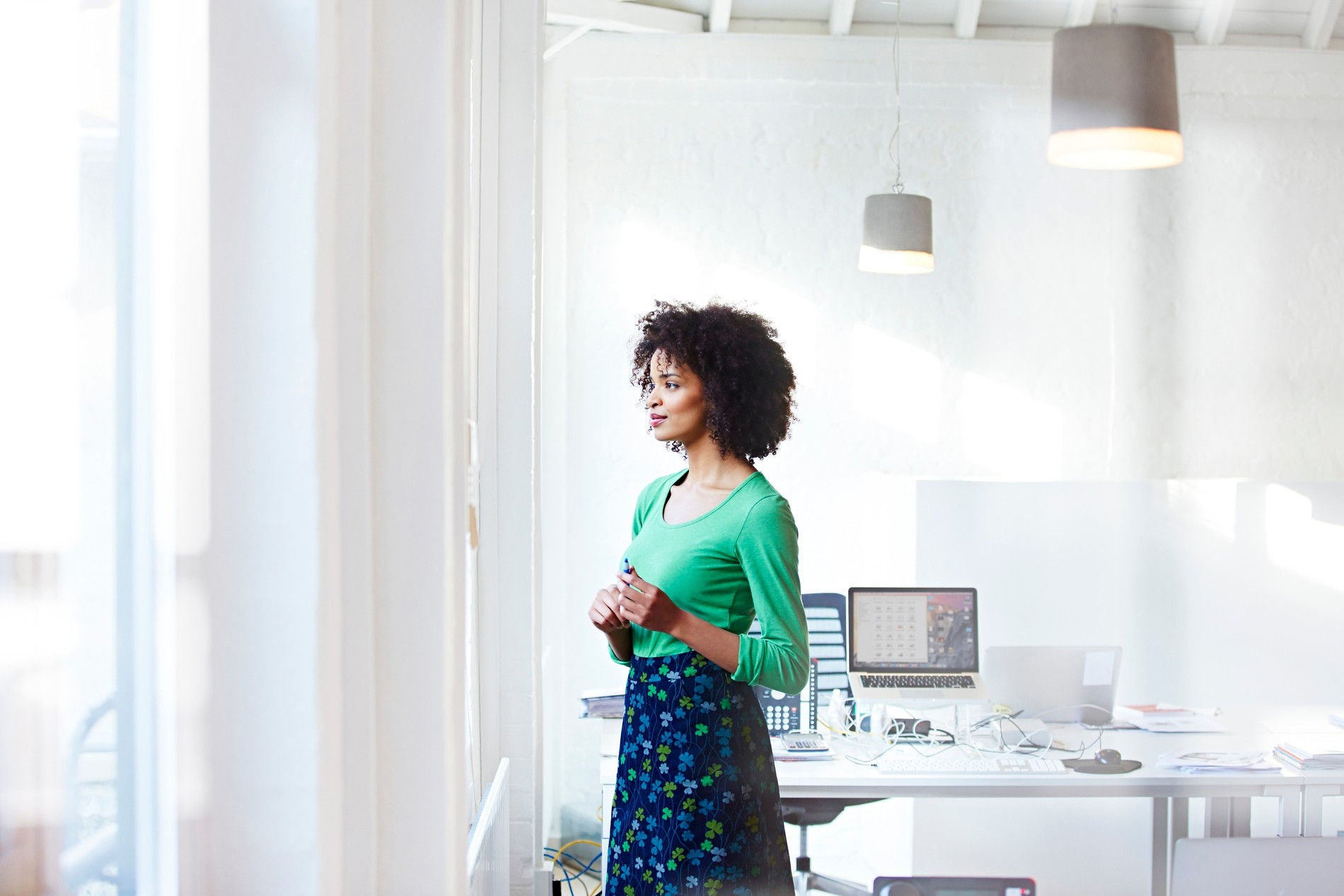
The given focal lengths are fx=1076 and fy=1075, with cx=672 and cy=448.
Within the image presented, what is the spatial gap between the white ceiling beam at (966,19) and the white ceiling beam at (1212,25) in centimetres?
68

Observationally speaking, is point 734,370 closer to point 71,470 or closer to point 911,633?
point 911,633

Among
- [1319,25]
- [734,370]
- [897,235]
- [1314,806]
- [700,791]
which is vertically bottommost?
[1314,806]

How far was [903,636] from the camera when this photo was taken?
3.02 m

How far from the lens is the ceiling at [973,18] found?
3352mm

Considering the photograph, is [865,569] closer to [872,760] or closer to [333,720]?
[872,760]

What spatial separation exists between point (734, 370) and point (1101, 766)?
4.63 feet

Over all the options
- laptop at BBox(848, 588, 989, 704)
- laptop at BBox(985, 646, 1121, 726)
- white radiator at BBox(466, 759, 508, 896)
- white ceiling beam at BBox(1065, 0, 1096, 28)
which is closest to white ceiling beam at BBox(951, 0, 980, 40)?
white ceiling beam at BBox(1065, 0, 1096, 28)

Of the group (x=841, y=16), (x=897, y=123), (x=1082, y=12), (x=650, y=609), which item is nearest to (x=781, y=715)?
(x=650, y=609)

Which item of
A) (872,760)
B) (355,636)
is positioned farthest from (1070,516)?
(355,636)

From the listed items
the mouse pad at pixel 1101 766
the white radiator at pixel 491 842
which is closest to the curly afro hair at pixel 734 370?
the white radiator at pixel 491 842

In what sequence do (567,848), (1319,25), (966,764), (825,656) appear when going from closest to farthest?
(966,764)
(825,656)
(1319,25)
(567,848)

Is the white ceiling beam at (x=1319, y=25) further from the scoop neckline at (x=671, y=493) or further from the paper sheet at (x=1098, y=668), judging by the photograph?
the scoop neckline at (x=671, y=493)

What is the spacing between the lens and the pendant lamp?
3504 millimetres

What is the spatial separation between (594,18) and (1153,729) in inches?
109
